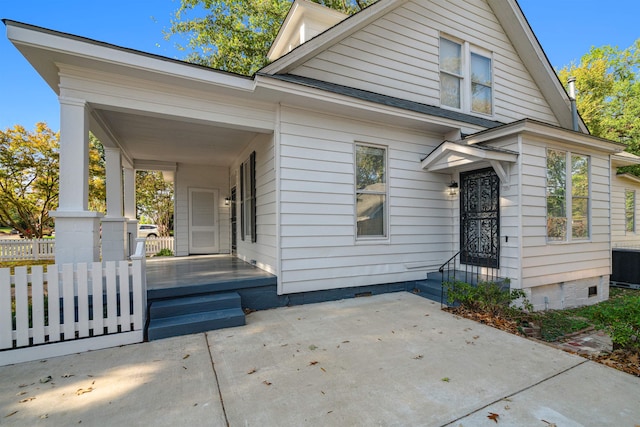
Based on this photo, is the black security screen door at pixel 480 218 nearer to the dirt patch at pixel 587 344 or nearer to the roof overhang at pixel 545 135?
the roof overhang at pixel 545 135

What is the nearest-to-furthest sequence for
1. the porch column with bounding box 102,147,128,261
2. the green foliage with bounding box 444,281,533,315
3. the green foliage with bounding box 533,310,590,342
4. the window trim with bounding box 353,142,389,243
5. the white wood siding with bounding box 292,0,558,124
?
1. the green foliage with bounding box 533,310,590,342
2. the green foliage with bounding box 444,281,533,315
3. the window trim with bounding box 353,142,389,243
4. the white wood siding with bounding box 292,0,558,124
5. the porch column with bounding box 102,147,128,261

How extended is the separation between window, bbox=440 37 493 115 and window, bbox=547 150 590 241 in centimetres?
213

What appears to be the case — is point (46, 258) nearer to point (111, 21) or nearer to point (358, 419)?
point (111, 21)

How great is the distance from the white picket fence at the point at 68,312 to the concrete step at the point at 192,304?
339 mm

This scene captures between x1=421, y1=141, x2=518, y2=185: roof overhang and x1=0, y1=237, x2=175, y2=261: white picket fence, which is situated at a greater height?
x1=421, y1=141, x2=518, y2=185: roof overhang

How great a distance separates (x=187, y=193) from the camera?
884 centimetres

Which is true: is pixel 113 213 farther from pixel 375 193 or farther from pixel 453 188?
pixel 453 188

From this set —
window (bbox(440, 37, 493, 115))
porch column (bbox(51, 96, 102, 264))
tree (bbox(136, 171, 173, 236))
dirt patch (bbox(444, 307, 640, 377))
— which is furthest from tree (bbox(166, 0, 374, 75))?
dirt patch (bbox(444, 307, 640, 377))

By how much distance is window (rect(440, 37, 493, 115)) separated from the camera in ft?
21.7

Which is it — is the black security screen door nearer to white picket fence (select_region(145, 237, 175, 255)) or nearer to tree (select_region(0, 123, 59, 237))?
white picket fence (select_region(145, 237, 175, 255))

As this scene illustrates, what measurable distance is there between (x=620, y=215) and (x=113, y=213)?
15002mm

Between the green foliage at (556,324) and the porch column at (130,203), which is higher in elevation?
the porch column at (130,203)

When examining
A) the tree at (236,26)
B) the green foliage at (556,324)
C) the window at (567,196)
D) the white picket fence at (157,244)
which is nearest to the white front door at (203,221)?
the white picket fence at (157,244)

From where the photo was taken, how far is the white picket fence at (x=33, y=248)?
39.3 ft
